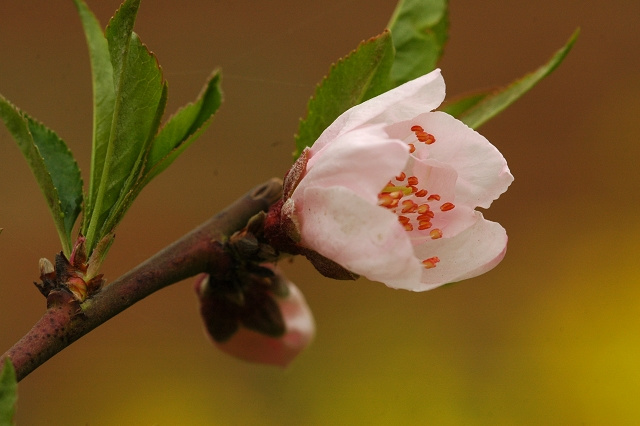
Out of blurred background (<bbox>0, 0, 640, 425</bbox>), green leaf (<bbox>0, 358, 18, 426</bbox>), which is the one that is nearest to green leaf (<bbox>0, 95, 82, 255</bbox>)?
green leaf (<bbox>0, 358, 18, 426</bbox>)

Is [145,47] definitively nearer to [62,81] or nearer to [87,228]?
[87,228]

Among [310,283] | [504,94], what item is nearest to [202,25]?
[310,283]

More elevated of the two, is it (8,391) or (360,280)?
(8,391)

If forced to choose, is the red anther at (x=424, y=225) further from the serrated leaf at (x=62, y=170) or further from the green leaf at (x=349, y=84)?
the serrated leaf at (x=62, y=170)

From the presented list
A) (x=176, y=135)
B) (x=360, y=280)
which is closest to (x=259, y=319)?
(x=176, y=135)

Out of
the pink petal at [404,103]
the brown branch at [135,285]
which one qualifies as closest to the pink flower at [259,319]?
the brown branch at [135,285]

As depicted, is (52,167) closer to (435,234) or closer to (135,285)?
(135,285)
